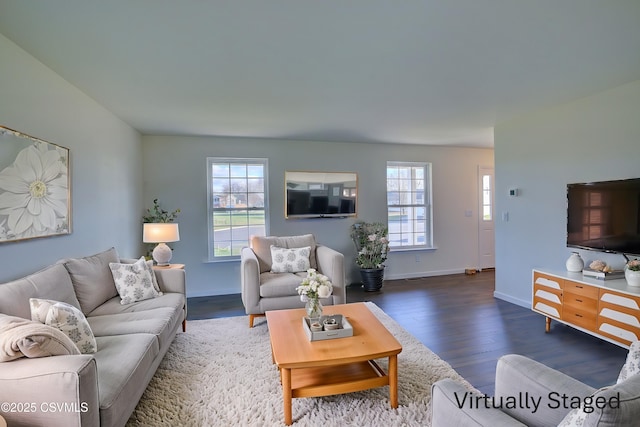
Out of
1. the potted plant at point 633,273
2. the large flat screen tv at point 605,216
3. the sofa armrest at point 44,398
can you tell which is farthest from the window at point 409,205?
the sofa armrest at point 44,398

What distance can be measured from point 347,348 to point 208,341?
162 centimetres

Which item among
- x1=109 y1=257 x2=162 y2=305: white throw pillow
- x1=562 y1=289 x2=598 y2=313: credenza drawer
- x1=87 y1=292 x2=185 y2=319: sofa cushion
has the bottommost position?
x1=562 y1=289 x2=598 y2=313: credenza drawer

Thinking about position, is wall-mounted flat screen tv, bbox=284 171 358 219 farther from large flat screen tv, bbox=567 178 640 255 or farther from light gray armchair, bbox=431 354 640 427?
light gray armchair, bbox=431 354 640 427

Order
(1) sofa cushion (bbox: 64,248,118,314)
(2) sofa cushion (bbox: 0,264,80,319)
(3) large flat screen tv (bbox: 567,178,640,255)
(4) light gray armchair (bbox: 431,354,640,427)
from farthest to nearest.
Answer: (3) large flat screen tv (bbox: 567,178,640,255), (1) sofa cushion (bbox: 64,248,118,314), (2) sofa cushion (bbox: 0,264,80,319), (4) light gray armchair (bbox: 431,354,640,427)

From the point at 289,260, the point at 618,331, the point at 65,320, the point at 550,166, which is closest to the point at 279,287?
the point at 289,260

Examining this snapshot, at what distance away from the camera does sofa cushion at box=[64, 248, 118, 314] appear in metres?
2.33

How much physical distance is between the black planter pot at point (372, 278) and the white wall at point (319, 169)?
0.47m

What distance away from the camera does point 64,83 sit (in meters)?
2.55

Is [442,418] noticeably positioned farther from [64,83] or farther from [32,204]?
[64,83]

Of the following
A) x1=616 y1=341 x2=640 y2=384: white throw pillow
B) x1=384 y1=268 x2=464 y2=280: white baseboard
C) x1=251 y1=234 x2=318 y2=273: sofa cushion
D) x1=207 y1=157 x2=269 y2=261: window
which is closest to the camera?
x1=616 y1=341 x2=640 y2=384: white throw pillow

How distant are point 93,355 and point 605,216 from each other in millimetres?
4139

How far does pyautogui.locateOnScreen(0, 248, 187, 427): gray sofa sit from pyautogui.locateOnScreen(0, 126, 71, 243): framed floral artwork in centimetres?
32

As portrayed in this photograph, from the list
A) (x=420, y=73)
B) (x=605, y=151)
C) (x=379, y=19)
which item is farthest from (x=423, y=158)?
(x=379, y=19)

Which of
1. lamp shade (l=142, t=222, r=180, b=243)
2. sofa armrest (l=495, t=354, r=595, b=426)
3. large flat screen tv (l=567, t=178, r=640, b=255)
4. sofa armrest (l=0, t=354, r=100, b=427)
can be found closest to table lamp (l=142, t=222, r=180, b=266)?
lamp shade (l=142, t=222, r=180, b=243)
